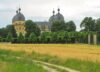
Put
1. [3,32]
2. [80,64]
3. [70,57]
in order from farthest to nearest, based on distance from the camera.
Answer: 1. [3,32]
2. [70,57]
3. [80,64]

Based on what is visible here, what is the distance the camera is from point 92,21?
510ft

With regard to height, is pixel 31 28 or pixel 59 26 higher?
pixel 59 26

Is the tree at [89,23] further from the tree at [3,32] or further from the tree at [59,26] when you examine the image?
the tree at [3,32]

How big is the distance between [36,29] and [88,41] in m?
55.3

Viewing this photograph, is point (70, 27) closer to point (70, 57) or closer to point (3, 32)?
point (3, 32)

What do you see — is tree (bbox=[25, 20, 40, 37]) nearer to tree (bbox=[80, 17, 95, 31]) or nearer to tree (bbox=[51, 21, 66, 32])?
tree (bbox=[51, 21, 66, 32])

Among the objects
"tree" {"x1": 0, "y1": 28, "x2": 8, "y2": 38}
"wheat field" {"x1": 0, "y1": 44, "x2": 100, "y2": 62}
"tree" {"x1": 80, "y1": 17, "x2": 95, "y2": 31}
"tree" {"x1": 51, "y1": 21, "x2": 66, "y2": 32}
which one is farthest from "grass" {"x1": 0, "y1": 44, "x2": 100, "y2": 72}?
"tree" {"x1": 0, "y1": 28, "x2": 8, "y2": 38}

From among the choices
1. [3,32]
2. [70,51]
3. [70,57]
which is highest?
[3,32]

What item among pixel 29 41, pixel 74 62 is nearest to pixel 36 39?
pixel 29 41

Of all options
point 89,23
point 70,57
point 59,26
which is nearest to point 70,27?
point 59,26

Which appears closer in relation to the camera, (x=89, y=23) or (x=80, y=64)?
(x=80, y=64)

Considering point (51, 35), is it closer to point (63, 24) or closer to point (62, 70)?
point (63, 24)

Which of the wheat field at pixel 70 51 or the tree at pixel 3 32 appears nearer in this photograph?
the wheat field at pixel 70 51

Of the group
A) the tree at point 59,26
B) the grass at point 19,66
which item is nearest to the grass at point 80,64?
the grass at point 19,66
